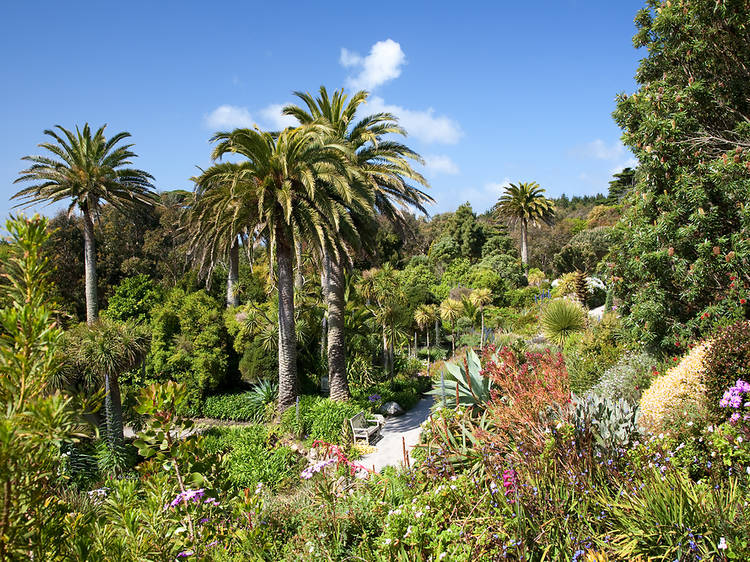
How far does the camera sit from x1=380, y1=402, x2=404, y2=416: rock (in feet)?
46.1

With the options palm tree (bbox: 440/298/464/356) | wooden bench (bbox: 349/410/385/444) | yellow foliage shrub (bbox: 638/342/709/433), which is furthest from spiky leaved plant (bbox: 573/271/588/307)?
yellow foliage shrub (bbox: 638/342/709/433)

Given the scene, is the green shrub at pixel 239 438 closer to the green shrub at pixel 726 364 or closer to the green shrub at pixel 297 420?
the green shrub at pixel 297 420

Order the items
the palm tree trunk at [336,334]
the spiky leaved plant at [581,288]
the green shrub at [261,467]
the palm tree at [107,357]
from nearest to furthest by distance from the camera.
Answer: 1. the green shrub at [261,467]
2. the palm tree at [107,357]
3. the palm tree trunk at [336,334]
4. the spiky leaved plant at [581,288]

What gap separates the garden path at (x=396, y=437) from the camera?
9.71 meters

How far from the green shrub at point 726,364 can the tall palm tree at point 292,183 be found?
8095mm

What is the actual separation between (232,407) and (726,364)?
577 inches

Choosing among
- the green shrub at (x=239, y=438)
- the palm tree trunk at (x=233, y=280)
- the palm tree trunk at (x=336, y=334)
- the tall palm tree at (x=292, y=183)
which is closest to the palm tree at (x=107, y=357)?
the green shrub at (x=239, y=438)

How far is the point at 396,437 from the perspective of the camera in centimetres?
1173

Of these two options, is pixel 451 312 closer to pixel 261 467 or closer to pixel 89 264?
pixel 89 264

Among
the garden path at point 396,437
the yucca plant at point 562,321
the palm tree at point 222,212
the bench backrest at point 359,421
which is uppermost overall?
the palm tree at point 222,212

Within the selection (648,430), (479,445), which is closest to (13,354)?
(479,445)

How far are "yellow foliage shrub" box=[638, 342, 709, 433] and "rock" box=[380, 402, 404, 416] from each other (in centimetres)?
842

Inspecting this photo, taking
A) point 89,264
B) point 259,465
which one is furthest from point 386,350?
point 89,264

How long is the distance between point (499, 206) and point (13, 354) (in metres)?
37.4
